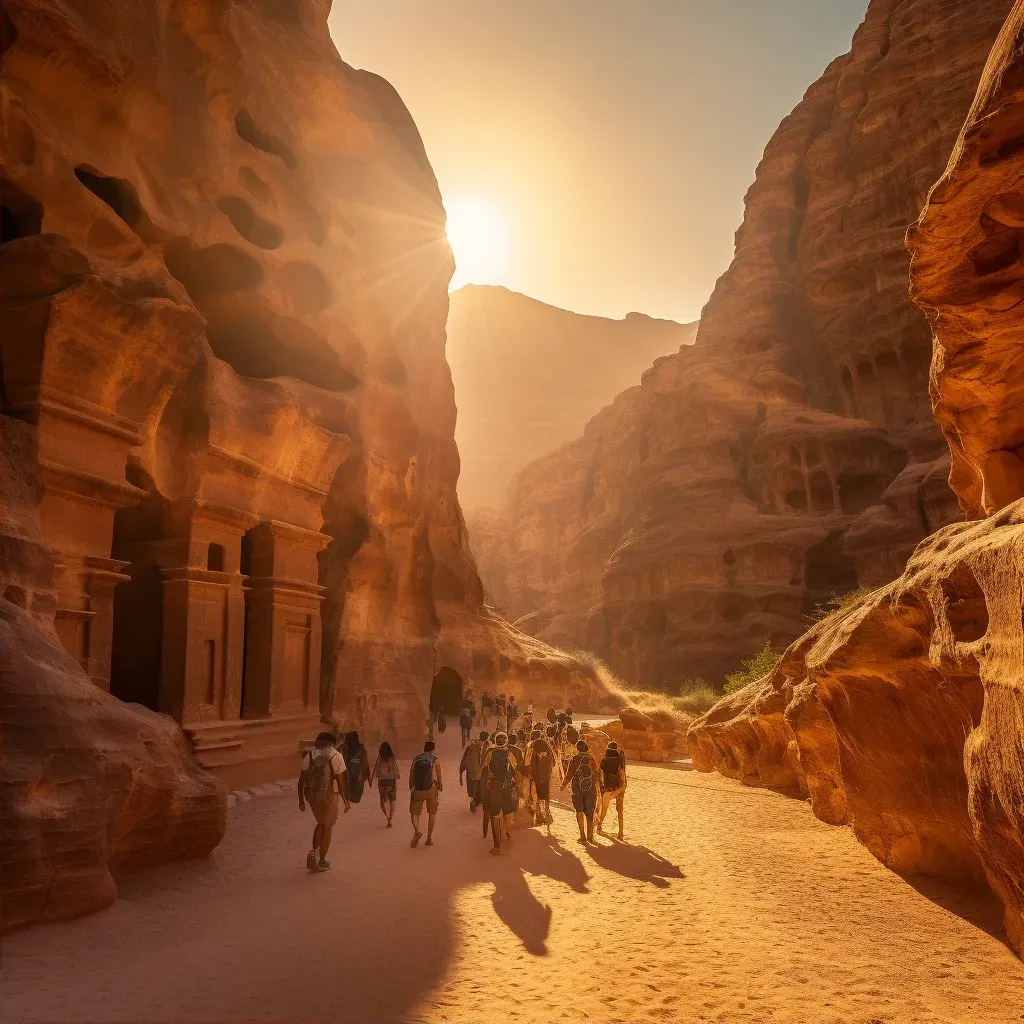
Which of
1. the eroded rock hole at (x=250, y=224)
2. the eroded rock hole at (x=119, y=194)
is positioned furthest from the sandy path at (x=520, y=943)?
the eroded rock hole at (x=250, y=224)

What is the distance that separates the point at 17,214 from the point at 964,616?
52.3 ft

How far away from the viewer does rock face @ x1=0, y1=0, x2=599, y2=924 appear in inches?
348

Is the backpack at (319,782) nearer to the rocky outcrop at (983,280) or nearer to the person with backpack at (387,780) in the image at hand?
the person with backpack at (387,780)

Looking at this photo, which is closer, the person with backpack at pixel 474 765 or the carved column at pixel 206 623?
the person with backpack at pixel 474 765

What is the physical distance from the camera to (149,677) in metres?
16.3

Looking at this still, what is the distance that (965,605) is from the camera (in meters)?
6.69

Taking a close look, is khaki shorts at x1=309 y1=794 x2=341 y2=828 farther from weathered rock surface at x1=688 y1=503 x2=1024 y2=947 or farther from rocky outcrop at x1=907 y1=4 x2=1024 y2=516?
rocky outcrop at x1=907 y1=4 x2=1024 y2=516

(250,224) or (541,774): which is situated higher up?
(250,224)

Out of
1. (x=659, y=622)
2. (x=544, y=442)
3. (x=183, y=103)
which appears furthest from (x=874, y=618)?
(x=544, y=442)

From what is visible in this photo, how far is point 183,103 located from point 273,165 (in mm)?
2942

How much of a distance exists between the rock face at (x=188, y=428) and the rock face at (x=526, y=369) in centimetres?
10899

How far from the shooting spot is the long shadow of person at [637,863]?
32.7ft

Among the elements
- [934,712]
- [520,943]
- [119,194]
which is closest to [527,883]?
[520,943]

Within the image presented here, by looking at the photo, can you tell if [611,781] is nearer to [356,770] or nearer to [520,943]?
[356,770]
